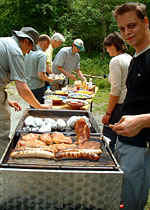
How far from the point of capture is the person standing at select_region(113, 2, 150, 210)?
1.86 metres

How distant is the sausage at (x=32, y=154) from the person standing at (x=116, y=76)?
1719 millimetres

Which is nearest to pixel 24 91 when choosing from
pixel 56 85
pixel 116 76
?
pixel 116 76

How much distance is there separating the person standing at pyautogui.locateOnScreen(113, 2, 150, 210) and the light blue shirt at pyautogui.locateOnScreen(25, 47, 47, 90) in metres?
2.84

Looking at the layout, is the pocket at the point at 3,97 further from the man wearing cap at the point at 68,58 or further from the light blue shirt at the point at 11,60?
the man wearing cap at the point at 68,58

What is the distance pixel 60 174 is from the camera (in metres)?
1.56

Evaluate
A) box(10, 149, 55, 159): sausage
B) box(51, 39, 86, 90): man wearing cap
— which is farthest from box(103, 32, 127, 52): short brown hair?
box(51, 39, 86, 90): man wearing cap

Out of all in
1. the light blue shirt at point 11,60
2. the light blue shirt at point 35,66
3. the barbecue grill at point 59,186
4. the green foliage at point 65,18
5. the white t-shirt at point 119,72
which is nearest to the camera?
the barbecue grill at point 59,186

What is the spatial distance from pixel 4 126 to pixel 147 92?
6.18 ft

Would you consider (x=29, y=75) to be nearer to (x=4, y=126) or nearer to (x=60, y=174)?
(x=4, y=126)

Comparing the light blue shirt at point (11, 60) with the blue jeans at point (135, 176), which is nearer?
the blue jeans at point (135, 176)

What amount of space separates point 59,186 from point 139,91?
3.13 feet

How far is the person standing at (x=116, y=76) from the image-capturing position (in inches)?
124

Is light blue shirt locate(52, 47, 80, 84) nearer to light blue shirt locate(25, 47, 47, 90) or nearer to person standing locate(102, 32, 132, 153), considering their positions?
light blue shirt locate(25, 47, 47, 90)

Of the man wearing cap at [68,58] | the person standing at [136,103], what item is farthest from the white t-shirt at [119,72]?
the man wearing cap at [68,58]
